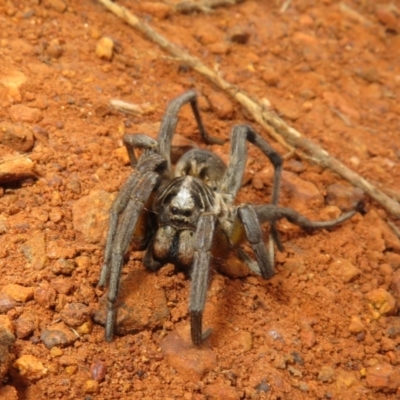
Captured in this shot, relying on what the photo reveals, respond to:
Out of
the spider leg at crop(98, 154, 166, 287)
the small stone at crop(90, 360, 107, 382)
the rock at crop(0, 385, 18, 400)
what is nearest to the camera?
the rock at crop(0, 385, 18, 400)

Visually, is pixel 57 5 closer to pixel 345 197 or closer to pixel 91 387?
pixel 345 197

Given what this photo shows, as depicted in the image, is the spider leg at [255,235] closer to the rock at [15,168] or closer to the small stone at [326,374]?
the small stone at [326,374]

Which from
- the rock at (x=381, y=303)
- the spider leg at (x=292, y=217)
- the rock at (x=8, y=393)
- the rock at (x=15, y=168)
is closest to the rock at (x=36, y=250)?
the rock at (x=15, y=168)

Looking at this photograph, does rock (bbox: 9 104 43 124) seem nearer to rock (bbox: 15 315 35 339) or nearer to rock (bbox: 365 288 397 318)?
rock (bbox: 15 315 35 339)

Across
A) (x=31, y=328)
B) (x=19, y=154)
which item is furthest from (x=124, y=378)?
(x=19, y=154)

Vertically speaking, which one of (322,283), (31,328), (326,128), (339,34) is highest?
(339,34)

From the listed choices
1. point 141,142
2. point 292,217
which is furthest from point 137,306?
point 292,217

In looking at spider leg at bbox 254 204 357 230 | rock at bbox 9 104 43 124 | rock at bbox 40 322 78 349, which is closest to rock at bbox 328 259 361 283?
spider leg at bbox 254 204 357 230

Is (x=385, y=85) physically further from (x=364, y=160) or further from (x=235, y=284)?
(x=235, y=284)
